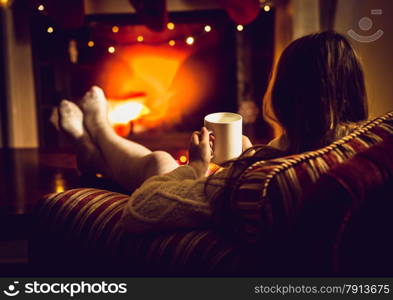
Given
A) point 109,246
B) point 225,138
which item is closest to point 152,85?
point 225,138

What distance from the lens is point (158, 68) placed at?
2.62 m

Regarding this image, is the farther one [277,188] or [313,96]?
[313,96]

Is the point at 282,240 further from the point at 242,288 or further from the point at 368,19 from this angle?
the point at 368,19

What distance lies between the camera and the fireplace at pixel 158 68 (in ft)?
8.25

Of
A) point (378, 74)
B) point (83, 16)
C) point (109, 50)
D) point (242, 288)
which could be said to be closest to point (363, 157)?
point (242, 288)

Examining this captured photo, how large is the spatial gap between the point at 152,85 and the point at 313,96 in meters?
1.84

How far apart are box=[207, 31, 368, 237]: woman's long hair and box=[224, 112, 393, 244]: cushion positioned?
5 centimetres

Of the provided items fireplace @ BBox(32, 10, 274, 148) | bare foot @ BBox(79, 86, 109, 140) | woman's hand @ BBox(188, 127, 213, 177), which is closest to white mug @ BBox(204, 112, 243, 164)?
woman's hand @ BBox(188, 127, 213, 177)

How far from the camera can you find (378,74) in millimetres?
2201

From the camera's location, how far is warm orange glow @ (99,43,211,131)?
8.56 ft

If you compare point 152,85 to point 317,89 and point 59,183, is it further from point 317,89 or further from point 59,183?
point 317,89

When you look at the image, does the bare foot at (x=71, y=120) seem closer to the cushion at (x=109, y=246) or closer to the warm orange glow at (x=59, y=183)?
the warm orange glow at (x=59, y=183)

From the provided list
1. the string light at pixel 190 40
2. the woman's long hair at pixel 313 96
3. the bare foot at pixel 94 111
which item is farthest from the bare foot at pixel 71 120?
the woman's long hair at pixel 313 96

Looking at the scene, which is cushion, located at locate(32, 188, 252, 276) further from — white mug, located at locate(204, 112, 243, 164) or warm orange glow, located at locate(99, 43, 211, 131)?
warm orange glow, located at locate(99, 43, 211, 131)
